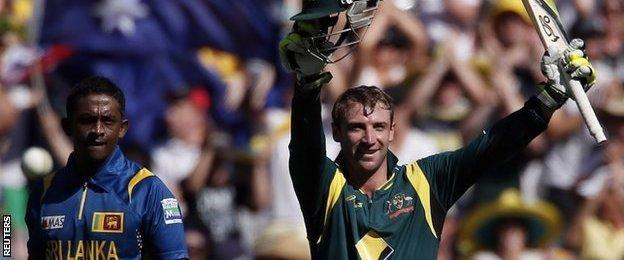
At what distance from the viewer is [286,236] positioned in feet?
30.3

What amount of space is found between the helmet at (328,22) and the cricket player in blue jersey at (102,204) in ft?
3.61

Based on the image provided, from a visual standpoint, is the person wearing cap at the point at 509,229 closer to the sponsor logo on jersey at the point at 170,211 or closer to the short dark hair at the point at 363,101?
the short dark hair at the point at 363,101

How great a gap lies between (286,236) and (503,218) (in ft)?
12.0

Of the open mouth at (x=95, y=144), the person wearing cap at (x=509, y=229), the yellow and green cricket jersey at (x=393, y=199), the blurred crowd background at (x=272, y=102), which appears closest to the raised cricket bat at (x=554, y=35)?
the yellow and green cricket jersey at (x=393, y=199)

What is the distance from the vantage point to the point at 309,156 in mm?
6836

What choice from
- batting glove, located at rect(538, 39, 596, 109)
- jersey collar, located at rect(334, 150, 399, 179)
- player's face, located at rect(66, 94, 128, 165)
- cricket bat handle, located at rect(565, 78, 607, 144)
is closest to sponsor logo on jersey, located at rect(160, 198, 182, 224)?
player's face, located at rect(66, 94, 128, 165)

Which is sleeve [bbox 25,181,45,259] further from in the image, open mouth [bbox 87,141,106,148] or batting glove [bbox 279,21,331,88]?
batting glove [bbox 279,21,331,88]

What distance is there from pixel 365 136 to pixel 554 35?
94cm

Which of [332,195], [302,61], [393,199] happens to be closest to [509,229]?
[393,199]

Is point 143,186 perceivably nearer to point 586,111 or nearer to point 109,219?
point 109,219

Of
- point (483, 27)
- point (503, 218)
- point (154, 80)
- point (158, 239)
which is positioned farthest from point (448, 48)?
point (158, 239)

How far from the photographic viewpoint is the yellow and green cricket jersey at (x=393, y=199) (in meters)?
6.93

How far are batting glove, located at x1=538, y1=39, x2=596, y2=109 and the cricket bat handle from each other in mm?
39

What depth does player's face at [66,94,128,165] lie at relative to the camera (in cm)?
696
